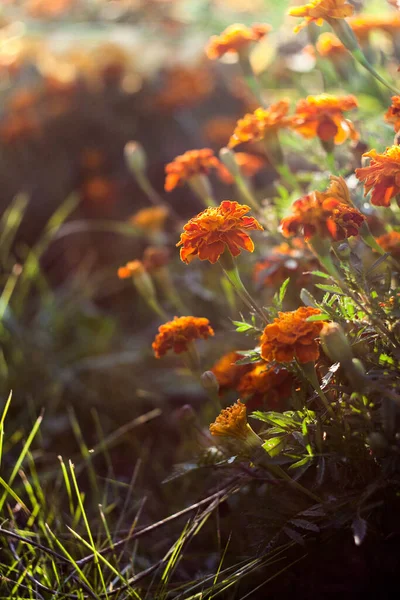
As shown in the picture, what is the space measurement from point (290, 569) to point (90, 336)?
61.8 inches

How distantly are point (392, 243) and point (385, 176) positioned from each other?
0.86 ft

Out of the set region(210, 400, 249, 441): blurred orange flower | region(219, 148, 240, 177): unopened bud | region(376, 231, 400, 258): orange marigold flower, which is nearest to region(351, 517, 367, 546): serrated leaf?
region(210, 400, 249, 441): blurred orange flower

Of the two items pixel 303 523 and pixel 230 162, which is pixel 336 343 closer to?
pixel 303 523

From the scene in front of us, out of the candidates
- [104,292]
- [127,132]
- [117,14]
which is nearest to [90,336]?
[104,292]

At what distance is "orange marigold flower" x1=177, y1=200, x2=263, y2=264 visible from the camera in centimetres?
102

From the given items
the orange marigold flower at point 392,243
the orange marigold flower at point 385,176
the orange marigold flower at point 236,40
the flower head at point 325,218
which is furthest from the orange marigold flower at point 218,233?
the orange marigold flower at point 236,40

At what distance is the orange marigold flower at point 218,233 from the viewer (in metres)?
1.02

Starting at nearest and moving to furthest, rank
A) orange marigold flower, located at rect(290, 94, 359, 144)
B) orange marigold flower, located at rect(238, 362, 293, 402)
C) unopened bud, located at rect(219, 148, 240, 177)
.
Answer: orange marigold flower, located at rect(238, 362, 293, 402), orange marigold flower, located at rect(290, 94, 359, 144), unopened bud, located at rect(219, 148, 240, 177)

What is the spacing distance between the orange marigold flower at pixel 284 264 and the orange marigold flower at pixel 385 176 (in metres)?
0.43

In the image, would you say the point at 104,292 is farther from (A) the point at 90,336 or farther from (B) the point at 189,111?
(B) the point at 189,111

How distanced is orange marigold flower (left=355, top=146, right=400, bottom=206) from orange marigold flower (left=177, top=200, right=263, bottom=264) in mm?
192

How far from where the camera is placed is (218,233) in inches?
40.2

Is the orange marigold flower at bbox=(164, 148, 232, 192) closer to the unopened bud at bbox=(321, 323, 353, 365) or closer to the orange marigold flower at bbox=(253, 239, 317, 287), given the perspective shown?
the orange marigold flower at bbox=(253, 239, 317, 287)

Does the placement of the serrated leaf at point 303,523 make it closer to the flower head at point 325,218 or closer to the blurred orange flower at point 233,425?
the blurred orange flower at point 233,425
